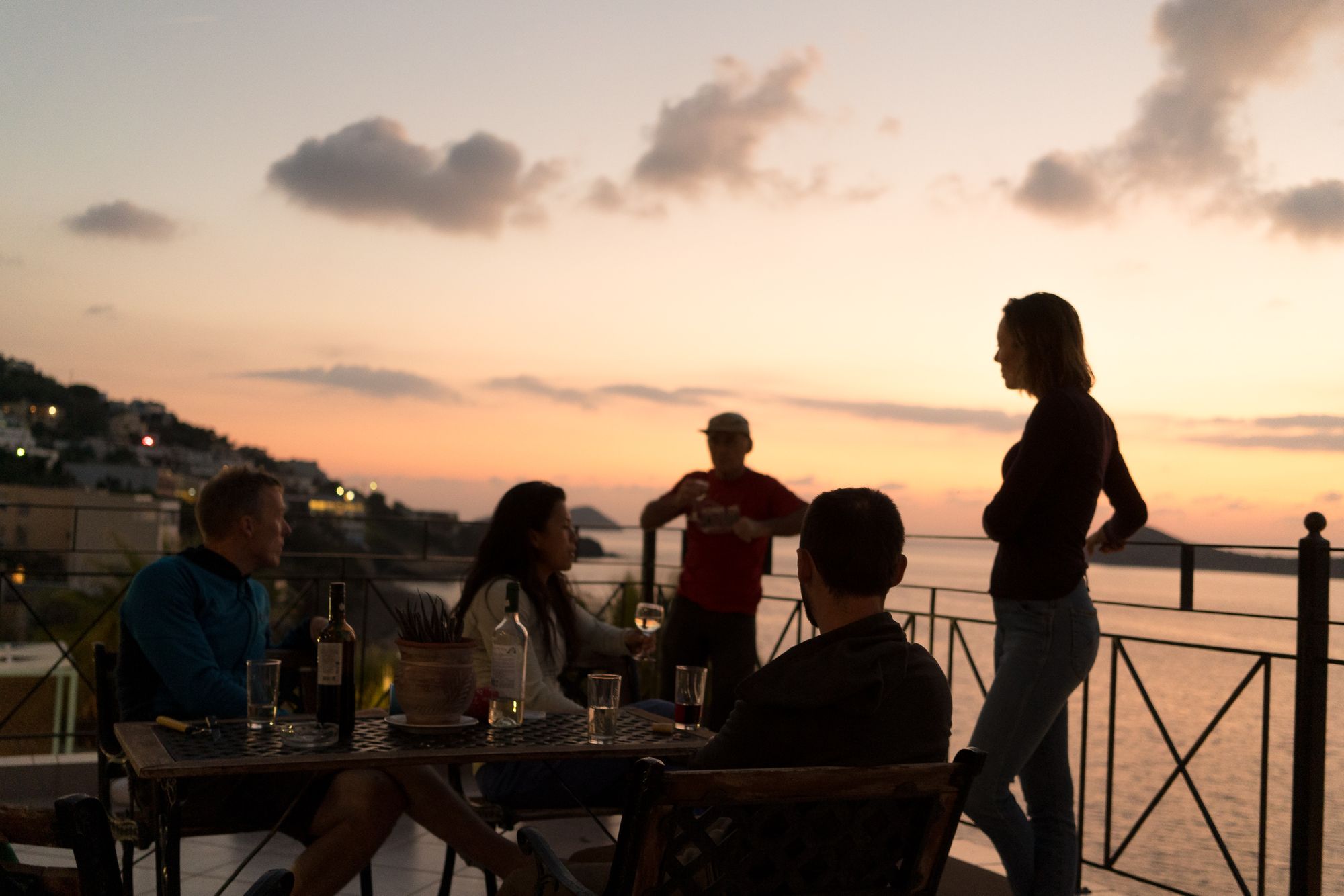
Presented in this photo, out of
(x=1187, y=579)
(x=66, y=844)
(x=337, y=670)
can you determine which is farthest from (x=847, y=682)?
(x=1187, y=579)

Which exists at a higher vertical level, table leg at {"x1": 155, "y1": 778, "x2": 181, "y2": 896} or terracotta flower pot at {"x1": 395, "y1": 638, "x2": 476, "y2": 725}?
terracotta flower pot at {"x1": 395, "y1": 638, "x2": 476, "y2": 725}

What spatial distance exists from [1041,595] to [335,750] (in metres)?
1.64

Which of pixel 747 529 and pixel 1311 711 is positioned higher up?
pixel 747 529

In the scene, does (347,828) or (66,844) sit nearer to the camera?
(66,844)

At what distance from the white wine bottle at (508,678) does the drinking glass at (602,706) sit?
0.20 metres

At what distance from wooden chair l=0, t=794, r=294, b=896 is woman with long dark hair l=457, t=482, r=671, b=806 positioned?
1.46m

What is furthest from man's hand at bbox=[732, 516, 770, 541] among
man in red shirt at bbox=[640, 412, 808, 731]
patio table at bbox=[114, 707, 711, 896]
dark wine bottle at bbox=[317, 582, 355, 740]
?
dark wine bottle at bbox=[317, 582, 355, 740]

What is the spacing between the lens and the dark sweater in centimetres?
268

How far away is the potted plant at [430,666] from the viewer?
2318 millimetres

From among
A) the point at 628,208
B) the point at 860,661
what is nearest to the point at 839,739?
the point at 860,661

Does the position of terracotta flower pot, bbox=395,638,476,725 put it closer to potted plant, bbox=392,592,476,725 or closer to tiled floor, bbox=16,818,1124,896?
potted plant, bbox=392,592,476,725

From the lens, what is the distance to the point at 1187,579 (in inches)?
131

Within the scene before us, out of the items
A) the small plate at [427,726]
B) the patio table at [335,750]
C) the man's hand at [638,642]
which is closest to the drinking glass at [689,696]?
the patio table at [335,750]

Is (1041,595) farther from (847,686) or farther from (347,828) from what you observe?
(347,828)
